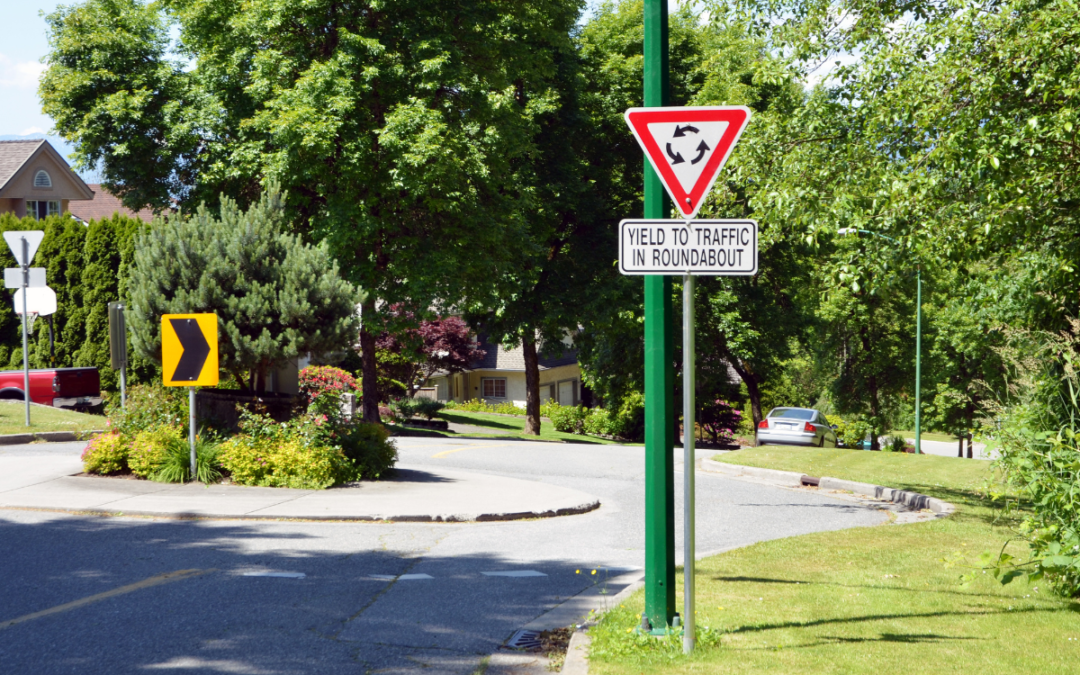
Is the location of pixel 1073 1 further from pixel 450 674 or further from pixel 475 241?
pixel 475 241

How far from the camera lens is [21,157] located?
48562 millimetres

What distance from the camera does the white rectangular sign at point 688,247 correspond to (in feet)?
17.9

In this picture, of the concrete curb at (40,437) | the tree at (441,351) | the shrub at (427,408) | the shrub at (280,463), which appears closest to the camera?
the shrub at (280,463)

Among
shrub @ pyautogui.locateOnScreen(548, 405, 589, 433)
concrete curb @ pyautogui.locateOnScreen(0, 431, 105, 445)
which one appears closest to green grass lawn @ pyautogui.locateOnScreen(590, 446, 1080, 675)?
concrete curb @ pyautogui.locateOnScreen(0, 431, 105, 445)

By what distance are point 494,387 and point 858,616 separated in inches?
2065

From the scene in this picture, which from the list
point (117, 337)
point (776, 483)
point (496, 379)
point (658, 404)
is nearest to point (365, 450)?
point (117, 337)

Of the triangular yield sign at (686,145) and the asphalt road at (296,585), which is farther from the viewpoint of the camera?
the asphalt road at (296,585)

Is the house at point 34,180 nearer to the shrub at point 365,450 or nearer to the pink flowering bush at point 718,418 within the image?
the pink flowering bush at point 718,418

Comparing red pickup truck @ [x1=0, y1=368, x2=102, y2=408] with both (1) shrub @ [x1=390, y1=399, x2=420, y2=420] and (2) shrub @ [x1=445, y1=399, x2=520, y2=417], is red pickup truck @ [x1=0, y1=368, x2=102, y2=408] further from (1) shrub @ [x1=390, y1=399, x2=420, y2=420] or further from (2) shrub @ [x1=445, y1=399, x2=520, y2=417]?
(2) shrub @ [x1=445, y1=399, x2=520, y2=417]

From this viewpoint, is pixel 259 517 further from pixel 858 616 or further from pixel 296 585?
pixel 858 616

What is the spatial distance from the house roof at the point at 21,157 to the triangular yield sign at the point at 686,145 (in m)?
48.1

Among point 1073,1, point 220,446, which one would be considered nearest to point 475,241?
point 220,446

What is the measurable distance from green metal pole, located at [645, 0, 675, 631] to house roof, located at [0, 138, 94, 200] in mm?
47650

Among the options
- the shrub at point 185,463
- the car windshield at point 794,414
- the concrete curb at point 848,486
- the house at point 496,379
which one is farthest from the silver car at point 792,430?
the house at point 496,379
